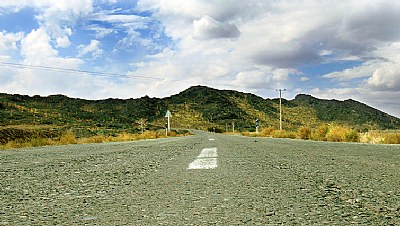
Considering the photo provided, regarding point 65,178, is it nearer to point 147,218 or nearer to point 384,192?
point 147,218

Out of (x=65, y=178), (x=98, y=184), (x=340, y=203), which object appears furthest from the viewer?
(x=65, y=178)

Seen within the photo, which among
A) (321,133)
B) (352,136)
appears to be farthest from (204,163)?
(321,133)

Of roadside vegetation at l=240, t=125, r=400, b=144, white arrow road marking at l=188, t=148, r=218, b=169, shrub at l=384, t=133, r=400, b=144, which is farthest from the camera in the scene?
roadside vegetation at l=240, t=125, r=400, b=144

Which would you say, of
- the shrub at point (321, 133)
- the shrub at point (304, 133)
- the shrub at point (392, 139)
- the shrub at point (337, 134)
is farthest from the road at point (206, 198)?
the shrub at point (304, 133)

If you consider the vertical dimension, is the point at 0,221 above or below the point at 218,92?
below

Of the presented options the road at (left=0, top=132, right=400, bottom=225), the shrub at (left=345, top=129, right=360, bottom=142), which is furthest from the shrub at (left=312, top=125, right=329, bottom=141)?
the road at (left=0, top=132, right=400, bottom=225)

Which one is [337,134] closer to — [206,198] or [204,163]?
[204,163]

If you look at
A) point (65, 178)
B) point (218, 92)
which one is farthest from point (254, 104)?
point (65, 178)

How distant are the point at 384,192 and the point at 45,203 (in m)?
2.56

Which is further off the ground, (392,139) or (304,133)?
(304,133)

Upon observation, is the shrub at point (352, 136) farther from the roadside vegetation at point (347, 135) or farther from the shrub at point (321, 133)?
the shrub at point (321, 133)

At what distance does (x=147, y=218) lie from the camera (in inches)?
81.7

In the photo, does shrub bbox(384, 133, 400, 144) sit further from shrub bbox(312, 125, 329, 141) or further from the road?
the road

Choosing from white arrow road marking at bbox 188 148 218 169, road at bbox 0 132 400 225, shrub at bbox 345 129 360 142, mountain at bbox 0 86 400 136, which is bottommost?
road at bbox 0 132 400 225
